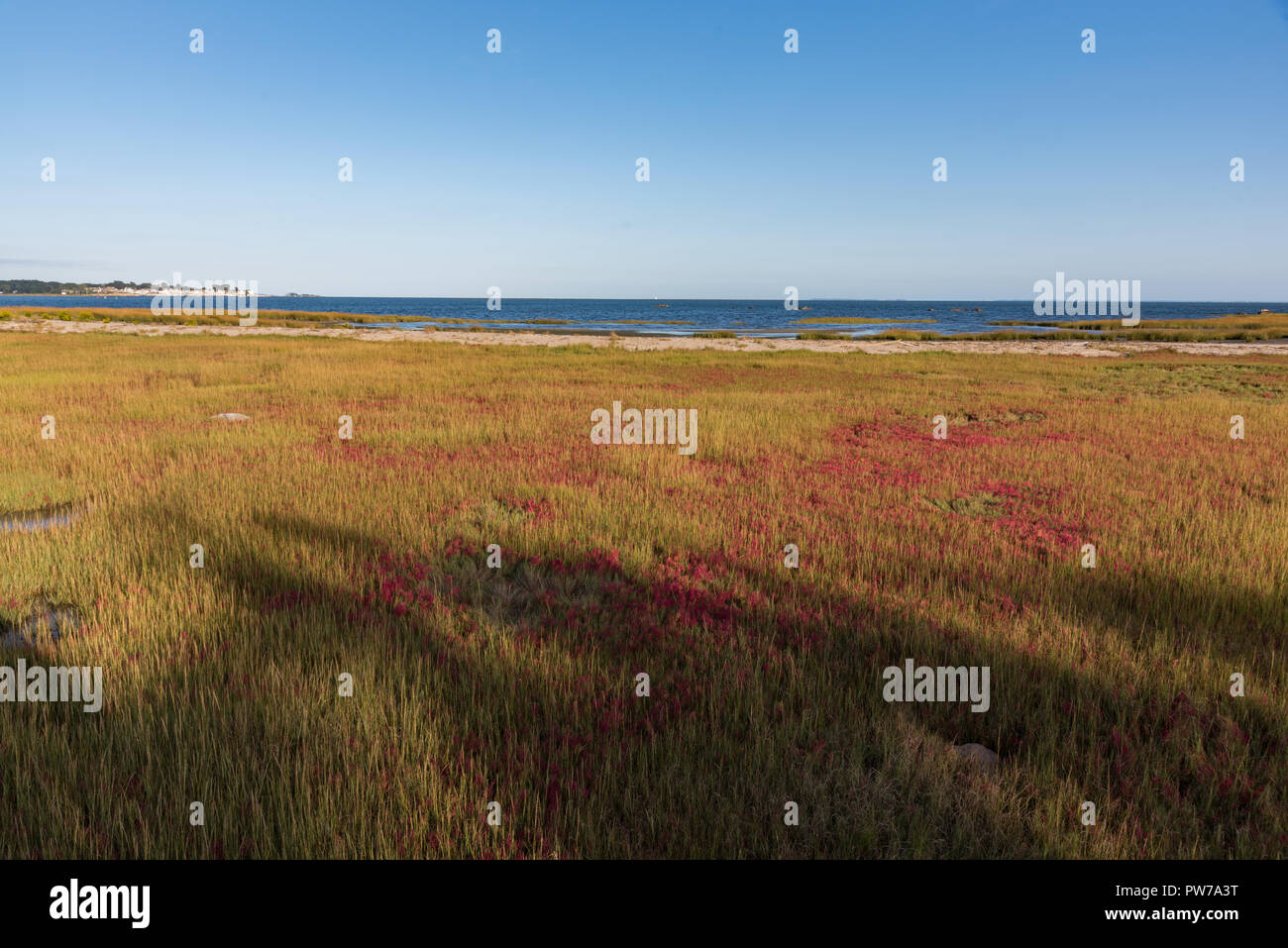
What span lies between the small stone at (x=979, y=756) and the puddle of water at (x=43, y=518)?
1058cm

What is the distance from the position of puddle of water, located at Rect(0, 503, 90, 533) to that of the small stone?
10.6 meters

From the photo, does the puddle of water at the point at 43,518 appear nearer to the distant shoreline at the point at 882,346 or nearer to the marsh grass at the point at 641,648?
the marsh grass at the point at 641,648

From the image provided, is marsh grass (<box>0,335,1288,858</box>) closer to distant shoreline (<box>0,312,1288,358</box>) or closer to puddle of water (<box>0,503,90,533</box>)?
puddle of water (<box>0,503,90,533</box>)

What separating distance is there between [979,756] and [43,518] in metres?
12.0

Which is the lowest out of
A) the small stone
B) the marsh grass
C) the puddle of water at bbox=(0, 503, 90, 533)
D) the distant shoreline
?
the small stone

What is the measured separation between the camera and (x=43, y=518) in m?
9.42

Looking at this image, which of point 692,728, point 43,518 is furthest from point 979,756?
point 43,518

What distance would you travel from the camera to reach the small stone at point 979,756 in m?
4.11

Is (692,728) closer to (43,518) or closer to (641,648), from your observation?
(641,648)

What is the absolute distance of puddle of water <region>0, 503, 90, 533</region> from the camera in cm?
872

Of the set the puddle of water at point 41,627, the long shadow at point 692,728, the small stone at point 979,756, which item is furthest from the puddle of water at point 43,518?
the small stone at point 979,756

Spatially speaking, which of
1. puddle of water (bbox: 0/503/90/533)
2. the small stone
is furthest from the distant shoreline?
the small stone
